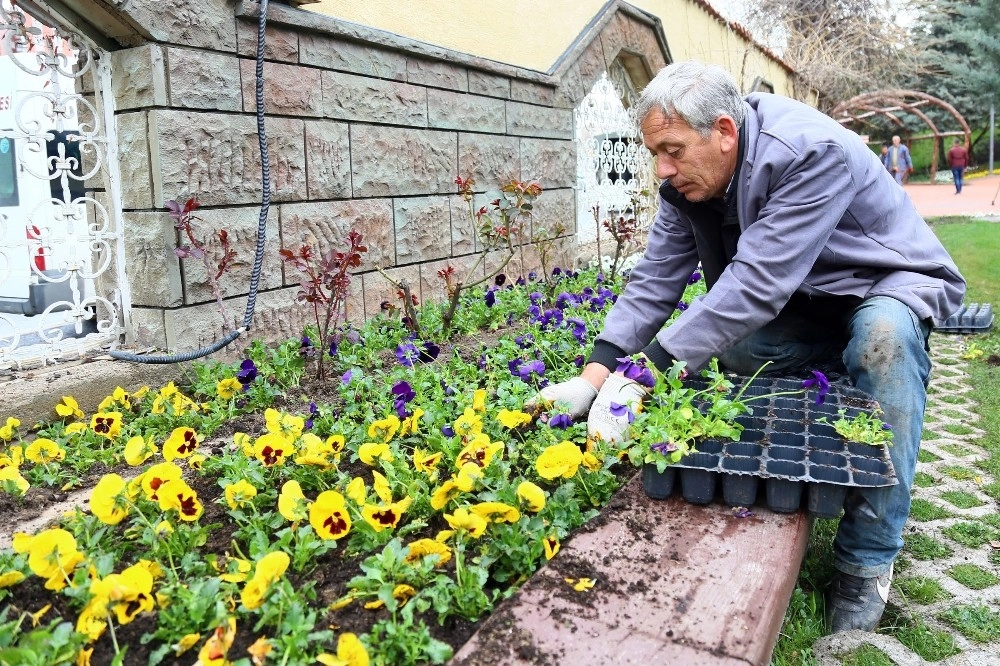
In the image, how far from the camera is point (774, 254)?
6.91ft

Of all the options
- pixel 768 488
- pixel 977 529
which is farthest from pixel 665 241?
pixel 977 529

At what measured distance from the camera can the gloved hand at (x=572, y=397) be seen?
7.68 ft

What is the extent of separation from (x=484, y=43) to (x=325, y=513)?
4580mm

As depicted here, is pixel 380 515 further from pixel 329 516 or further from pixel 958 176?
pixel 958 176

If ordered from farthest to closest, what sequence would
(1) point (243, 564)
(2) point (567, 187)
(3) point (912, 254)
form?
(2) point (567, 187)
(3) point (912, 254)
(1) point (243, 564)

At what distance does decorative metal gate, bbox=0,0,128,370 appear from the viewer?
2.98 meters

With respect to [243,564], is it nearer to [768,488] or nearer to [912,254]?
[768,488]

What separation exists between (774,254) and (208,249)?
2.29 metres

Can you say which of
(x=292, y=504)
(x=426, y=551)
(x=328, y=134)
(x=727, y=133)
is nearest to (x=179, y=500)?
(x=292, y=504)

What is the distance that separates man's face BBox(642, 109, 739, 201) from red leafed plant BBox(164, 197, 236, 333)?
5.77 feet

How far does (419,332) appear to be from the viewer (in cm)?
397

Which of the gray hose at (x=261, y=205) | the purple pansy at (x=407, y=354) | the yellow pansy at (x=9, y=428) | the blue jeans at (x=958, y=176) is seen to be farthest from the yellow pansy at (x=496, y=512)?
the blue jeans at (x=958, y=176)

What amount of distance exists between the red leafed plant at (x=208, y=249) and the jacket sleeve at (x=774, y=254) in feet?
6.11

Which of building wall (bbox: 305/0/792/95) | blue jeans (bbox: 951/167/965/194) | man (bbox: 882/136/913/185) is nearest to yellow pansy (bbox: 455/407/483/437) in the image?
building wall (bbox: 305/0/792/95)
